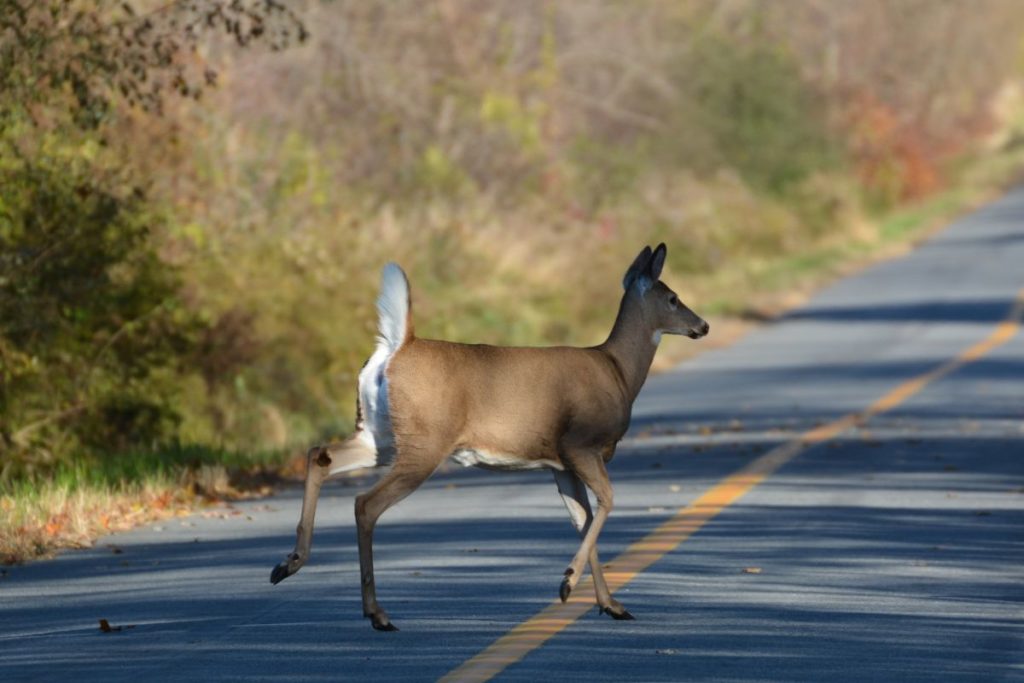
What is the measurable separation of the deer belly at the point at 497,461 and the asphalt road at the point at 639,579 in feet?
2.03

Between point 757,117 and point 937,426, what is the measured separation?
34690 millimetres

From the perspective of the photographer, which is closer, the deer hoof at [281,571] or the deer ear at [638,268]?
the deer hoof at [281,571]

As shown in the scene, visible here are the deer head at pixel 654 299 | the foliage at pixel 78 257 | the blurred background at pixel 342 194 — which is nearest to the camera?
the deer head at pixel 654 299

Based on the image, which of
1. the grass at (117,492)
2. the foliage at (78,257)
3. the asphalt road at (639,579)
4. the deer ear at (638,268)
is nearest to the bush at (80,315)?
the foliage at (78,257)

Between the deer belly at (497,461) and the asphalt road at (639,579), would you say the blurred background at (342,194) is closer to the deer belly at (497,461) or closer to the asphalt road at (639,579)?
the asphalt road at (639,579)

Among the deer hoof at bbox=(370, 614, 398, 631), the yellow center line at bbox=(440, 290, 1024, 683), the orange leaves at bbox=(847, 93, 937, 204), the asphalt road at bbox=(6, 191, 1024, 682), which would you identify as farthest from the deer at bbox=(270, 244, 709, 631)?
the orange leaves at bbox=(847, 93, 937, 204)

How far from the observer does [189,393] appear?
2234 centimetres

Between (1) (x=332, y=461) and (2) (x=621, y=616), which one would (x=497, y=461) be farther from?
(2) (x=621, y=616)

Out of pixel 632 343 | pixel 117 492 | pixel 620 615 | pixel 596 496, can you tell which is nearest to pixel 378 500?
pixel 596 496

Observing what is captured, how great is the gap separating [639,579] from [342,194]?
18759 mm

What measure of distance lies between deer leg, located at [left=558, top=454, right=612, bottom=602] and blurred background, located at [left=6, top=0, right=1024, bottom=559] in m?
3.78

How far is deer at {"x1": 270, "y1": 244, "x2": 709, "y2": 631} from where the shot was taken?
35.2ft

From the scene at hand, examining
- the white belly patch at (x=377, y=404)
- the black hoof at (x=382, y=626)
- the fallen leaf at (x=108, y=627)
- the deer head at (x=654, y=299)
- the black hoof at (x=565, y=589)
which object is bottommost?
the fallen leaf at (x=108, y=627)

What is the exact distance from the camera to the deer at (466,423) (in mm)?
10719
